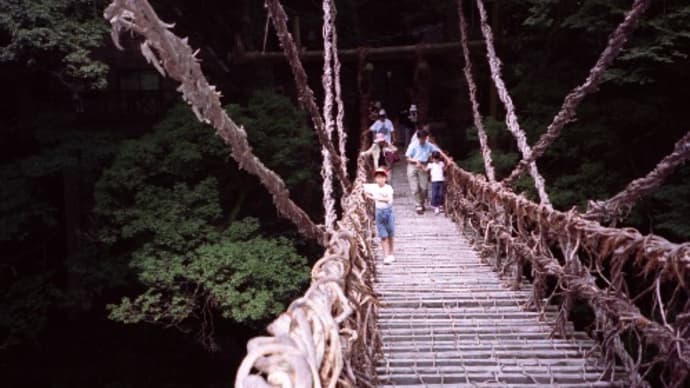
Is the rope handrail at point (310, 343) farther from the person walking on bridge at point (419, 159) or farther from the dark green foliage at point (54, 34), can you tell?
the dark green foliage at point (54, 34)

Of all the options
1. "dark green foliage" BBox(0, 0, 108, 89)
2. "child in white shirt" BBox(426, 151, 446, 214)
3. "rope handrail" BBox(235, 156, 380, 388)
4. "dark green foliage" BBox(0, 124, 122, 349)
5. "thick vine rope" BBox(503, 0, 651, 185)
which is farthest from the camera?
"dark green foliage" BBox(0, 124, 122, 349)

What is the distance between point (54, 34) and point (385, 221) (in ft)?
17.5

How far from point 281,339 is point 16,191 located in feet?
30.8

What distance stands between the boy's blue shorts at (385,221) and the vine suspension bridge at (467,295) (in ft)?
0.92

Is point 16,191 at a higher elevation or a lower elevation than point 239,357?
higher

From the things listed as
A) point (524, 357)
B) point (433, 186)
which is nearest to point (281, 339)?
point (524, 357)

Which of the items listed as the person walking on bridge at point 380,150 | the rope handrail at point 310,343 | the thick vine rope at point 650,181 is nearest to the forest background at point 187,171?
the person walking on bridge at point 380,150

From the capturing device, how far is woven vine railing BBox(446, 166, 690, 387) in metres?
2.17

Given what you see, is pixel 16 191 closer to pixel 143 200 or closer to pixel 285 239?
pixel 143 200

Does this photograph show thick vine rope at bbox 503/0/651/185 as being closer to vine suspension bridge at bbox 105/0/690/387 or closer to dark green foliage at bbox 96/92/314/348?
vine suspension bridge at bbox 105/0/690/387

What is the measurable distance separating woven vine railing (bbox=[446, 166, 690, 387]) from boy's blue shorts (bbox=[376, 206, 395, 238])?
2.49 ft

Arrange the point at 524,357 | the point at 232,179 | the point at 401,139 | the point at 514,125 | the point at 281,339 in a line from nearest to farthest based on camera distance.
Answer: the point at 281,339 < the point at 524,357 < the point at 514,125 < the point at 232,179 < the point at 401,139

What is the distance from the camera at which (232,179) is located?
10.2 meters

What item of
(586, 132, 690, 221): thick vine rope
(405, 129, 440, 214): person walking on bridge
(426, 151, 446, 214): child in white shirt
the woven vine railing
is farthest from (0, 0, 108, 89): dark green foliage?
(586, 132, 690, 221): thick vine rope
